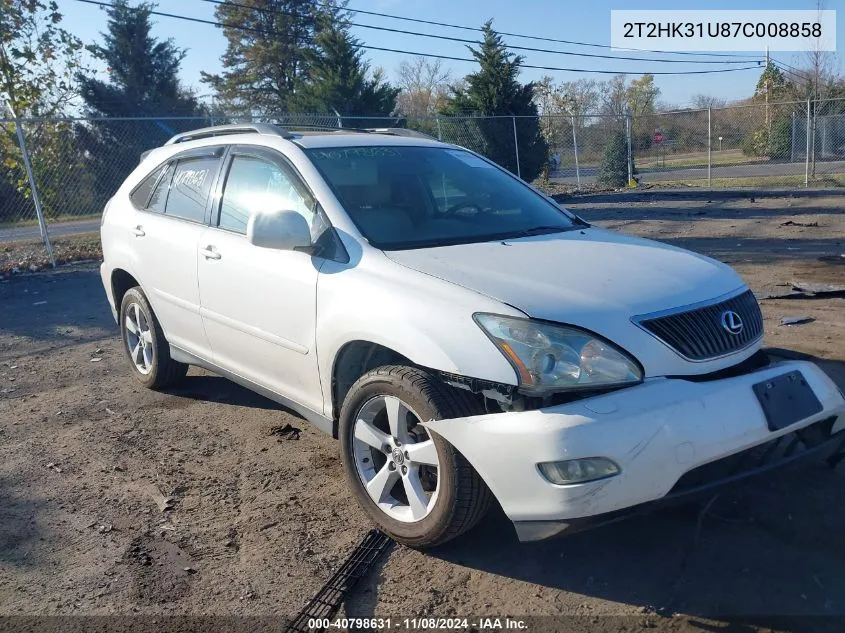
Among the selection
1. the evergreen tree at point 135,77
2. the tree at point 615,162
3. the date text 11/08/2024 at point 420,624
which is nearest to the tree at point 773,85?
the tree at point 615,162

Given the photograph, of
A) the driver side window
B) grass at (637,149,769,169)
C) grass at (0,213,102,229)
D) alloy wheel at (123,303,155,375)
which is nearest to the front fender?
the driver side window

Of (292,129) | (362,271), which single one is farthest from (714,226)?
(362,271)

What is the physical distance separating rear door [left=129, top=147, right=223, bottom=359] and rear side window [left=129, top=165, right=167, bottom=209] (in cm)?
4

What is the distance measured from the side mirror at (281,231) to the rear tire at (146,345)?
196cm

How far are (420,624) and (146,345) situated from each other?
356 centimetres

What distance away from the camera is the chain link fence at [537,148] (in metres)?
14.5

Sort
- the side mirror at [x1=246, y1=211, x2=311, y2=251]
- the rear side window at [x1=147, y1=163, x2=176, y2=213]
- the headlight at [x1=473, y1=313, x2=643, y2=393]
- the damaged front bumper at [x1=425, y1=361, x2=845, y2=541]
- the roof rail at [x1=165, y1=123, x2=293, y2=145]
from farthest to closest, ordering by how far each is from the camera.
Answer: the rear side window at [x1=147, y1=163, x2=176, y2=213] → the roof rail at [x1=165, y1=123, x2=293, y2=145] → the side mirror at [x1=246, y1=211, x2=311, y2=251] → the headlight at [x1=473, y1=313, x2=643, y2=393] → the damaged front bumper at [x1=425, y1=361, x2=845, y2=541]

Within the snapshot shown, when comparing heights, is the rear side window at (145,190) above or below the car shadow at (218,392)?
above

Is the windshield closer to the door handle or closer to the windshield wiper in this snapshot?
the windshield wiper

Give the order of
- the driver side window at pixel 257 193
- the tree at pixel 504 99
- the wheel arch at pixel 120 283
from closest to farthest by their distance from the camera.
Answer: the driver side window at pixel 257 193
the wheel arch at pixel 120 283
the tree at pixel 504 99

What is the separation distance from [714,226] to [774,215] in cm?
205

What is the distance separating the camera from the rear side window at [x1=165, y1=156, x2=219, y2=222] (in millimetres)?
4625

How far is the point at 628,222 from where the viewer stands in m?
13.6

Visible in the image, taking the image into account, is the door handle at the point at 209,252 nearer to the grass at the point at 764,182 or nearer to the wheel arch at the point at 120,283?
the wheel arch at the point at 120,283
